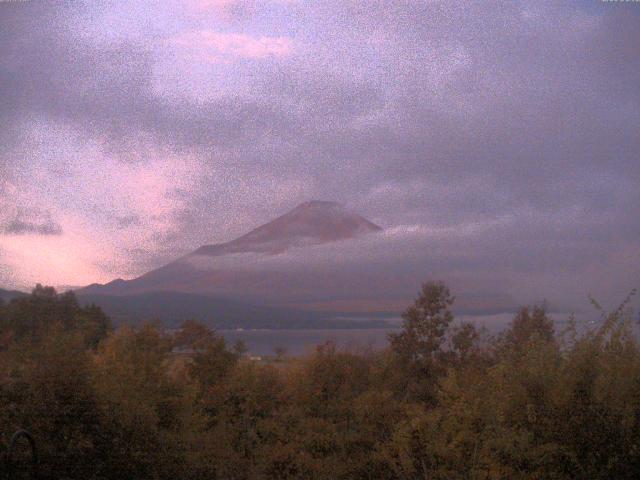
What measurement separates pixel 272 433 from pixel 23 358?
856cm

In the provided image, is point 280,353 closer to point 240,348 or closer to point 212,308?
point 240,348

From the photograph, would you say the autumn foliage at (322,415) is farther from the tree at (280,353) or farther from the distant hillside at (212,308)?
the distant hillside at (212,308)

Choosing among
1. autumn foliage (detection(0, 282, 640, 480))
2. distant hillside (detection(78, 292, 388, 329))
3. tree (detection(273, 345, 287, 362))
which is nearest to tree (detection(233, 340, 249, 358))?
tree (detection(273, 345, 287, 362))

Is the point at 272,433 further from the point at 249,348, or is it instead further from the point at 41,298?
the point at 41,298

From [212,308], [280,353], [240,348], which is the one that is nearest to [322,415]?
→ [280,353]

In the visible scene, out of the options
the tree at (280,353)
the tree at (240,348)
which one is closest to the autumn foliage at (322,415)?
the tree at (280,353)

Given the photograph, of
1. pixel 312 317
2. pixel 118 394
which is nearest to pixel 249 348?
pixel 118 394

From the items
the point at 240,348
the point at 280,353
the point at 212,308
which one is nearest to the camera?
the point at 280,353

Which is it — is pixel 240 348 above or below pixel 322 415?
above

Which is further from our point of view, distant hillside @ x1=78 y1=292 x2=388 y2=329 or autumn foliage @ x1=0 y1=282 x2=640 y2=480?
distant hillside @ x1=78 y1=292 x2=388 y2=329

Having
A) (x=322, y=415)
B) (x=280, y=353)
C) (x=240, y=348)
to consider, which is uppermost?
(x=240, y=348)

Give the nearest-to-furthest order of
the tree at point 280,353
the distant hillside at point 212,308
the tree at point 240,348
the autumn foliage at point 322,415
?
the autumn foliage at point 322,415 → the tree at point 280,353 → the tree at point 240,348 → the distant hillside at point 212,308

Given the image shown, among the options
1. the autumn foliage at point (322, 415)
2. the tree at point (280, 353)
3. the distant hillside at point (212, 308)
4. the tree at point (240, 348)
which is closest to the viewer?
the autumn foliage at point (322, 415)

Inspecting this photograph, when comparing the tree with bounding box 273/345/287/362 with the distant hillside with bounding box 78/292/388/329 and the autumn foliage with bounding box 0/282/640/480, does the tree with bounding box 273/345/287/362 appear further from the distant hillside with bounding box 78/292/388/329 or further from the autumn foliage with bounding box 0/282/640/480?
the distant hillside with bounding box 78/292/388/329
